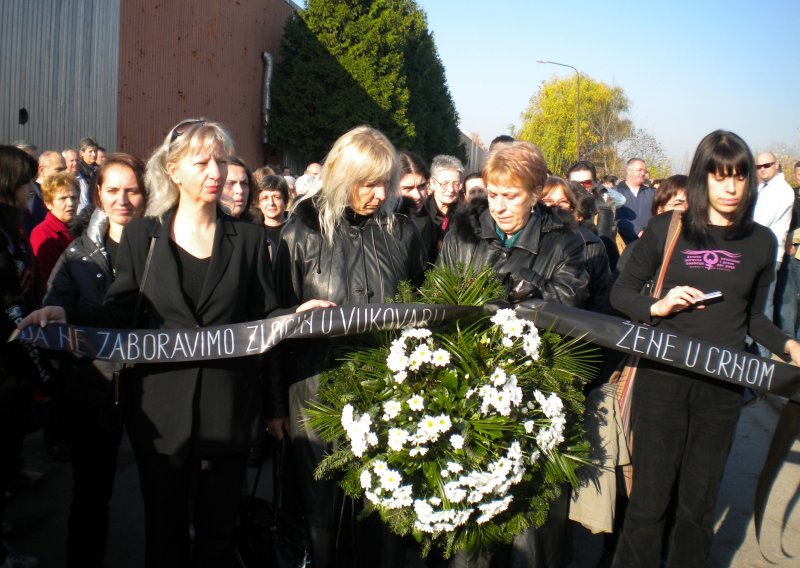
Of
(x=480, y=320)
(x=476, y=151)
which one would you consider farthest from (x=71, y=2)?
(x=476, y=151)

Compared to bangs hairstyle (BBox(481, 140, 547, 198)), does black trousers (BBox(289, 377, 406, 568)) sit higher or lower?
lower

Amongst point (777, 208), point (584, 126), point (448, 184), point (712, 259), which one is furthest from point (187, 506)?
point (584, 126)

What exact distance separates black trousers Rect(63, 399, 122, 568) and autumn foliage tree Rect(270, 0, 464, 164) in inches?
1019

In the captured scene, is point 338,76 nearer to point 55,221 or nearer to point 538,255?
point 55,221

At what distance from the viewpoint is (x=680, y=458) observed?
10.7 ft

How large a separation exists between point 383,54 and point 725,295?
2881 centimetres

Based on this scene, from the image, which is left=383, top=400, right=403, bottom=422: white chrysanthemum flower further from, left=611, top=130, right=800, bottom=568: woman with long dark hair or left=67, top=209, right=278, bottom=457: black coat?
left=611, top=130, right=800, bottom=568: woman with long dark hair

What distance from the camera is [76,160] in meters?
9.32

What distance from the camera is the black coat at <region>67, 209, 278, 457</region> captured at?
9.36ft

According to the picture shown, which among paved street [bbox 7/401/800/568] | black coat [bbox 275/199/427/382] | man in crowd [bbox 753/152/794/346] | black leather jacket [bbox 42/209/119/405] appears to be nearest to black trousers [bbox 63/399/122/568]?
black leather jacket [bbox 42/209/119/405]

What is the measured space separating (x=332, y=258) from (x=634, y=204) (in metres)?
7.60

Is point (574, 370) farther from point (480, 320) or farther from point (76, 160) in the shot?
point (76, 160)

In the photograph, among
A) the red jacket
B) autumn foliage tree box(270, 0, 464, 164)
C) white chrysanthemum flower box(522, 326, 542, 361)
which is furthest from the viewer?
autumn foliage tree box(270, 0, 464, 164)

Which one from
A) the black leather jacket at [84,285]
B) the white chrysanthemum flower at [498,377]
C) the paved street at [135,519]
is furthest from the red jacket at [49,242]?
the white chrysanthemum flower at [498,377]
